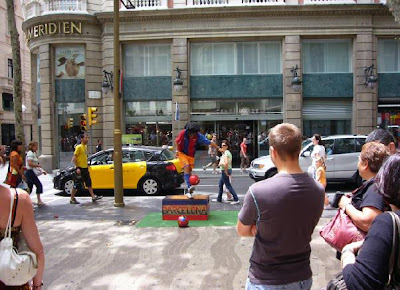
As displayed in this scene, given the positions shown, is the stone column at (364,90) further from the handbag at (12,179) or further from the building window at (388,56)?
the handbag at (12,179)

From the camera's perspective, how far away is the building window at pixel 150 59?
794 inches

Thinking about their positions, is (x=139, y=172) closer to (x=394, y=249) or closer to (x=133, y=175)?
(x=133, y=175)

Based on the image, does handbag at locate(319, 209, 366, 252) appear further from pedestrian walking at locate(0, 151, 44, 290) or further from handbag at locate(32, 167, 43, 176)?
handbag at locate(32, 167, 43, 176)

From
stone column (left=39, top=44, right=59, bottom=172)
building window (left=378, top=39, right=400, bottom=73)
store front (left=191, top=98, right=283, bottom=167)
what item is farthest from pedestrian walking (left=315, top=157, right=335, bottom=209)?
stone column (left=39, top=44, right=59, bottom=172)

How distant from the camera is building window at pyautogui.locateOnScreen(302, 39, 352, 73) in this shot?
1983 cm

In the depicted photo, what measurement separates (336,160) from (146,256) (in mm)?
8530

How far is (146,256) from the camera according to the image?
5531 mm

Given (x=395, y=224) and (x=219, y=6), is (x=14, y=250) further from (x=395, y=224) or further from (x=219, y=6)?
(x=219, y=6)

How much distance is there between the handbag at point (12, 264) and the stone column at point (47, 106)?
1881cm

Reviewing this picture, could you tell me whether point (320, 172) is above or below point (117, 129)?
below

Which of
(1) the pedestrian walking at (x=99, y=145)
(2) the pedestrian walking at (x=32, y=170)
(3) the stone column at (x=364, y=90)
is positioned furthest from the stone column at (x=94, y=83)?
(3) the stone column at (x=364, y=90)

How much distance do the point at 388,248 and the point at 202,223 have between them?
6.09m

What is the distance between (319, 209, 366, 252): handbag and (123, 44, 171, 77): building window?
59.4 ft

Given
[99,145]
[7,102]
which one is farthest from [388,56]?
[7,102]
